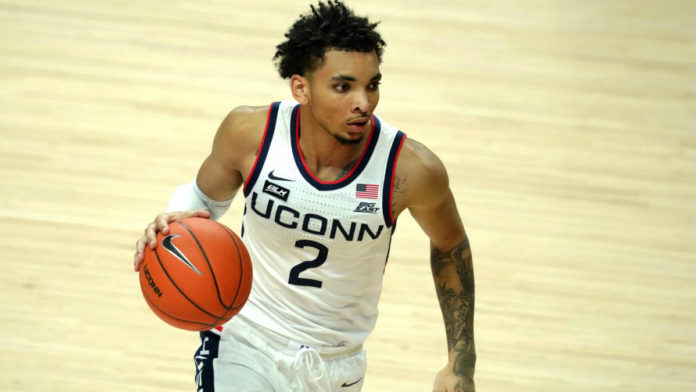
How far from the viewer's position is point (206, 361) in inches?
119

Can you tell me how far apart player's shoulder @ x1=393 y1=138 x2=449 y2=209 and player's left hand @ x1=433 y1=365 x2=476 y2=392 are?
0.57m

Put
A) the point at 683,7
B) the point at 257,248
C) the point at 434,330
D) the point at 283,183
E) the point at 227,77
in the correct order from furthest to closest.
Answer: the point at 683,7, the point at 227,77, the point at 434,330, the point at 257,248, the point at 283,183

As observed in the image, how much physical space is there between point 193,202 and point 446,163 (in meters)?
3.07

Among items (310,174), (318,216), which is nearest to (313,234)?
(318,216)

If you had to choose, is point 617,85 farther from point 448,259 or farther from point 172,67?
point 448,259

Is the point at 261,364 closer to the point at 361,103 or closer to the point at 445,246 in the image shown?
the point at 445,246

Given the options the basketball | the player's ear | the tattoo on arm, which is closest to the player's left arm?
the tattoo on arm

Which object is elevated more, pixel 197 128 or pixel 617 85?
pixel 617 85

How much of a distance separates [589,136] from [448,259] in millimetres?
3569

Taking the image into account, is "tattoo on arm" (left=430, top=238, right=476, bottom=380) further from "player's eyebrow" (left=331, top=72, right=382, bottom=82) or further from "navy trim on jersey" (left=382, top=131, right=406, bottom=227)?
"player's eyebrow" (left=331, top=72, right=382, bottom=82)

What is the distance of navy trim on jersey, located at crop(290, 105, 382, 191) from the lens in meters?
2.87

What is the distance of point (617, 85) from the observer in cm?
703

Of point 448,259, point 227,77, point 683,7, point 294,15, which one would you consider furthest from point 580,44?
point 448,259

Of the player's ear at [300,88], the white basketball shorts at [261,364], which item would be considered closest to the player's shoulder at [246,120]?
the player's ear at [300,88]
